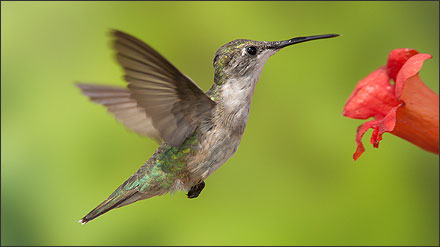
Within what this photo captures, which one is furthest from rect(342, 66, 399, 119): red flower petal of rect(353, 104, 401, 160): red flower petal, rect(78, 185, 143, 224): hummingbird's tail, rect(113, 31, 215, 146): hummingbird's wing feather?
rect(78, 185, 143, 224): hummingbird's tail

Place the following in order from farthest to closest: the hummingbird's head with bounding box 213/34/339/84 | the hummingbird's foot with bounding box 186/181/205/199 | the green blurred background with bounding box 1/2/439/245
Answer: the green blurred background with bounding box 1/2/439/245, the hummingbird's foot with bounding box 186/181/205/199, the hummingbird's head with bounding box 213/34/339/84

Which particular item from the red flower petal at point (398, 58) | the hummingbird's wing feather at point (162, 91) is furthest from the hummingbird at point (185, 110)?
the red flower petal at point (398, 58)

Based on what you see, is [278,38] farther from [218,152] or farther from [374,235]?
[218,152]

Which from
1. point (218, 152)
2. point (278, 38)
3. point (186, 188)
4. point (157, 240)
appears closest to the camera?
point (218, 152)

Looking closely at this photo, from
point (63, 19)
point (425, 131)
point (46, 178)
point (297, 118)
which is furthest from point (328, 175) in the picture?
point (63, 19)

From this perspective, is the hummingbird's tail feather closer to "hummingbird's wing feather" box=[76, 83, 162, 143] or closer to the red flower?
"hummingbird's wing feather" box=[76, 83, 162, 143]
